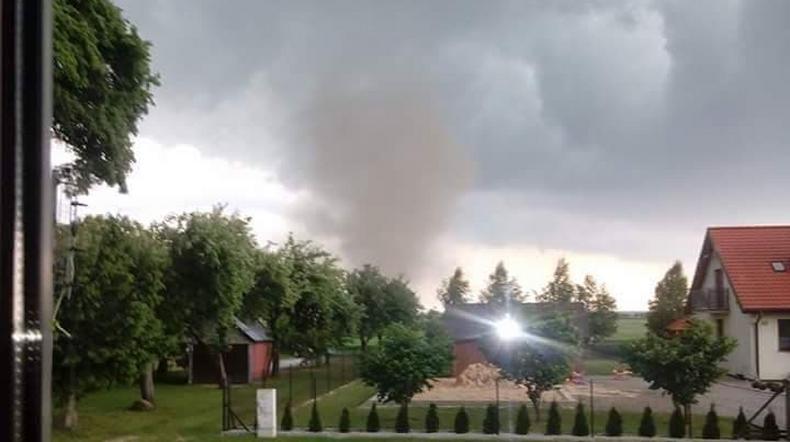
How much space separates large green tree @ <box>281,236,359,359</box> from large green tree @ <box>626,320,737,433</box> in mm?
806

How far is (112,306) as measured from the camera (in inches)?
85.4

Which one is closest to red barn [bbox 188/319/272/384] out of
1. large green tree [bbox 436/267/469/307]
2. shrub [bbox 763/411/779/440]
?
large green tree [bbox 436/267/469/307]

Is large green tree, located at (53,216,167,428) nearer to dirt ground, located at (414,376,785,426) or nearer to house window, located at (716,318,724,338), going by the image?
dirt ground, located at (414,376,785,426)

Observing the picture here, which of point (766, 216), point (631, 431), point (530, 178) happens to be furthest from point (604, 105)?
point (631, 431)

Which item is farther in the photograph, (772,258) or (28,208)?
(772,258)

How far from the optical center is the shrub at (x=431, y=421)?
236 cm

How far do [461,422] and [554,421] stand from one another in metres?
0.29

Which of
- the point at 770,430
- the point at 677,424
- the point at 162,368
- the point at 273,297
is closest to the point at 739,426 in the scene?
the point at 770,430

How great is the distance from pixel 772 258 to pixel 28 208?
1.63 meters

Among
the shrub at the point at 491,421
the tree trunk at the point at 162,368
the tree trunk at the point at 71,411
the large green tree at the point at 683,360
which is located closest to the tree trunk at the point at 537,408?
the shrub at the point at 491,421

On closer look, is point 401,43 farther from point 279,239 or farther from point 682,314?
point 682,314

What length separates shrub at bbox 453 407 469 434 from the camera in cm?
233

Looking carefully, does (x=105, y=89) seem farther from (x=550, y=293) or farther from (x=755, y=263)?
(x=755, y=263)

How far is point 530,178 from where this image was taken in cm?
188
